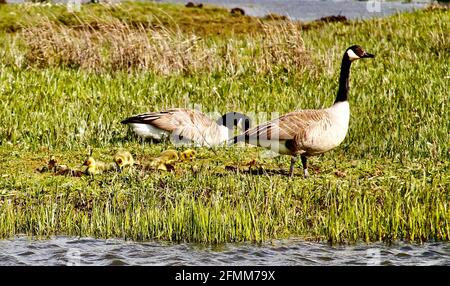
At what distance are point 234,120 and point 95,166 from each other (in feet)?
12.9

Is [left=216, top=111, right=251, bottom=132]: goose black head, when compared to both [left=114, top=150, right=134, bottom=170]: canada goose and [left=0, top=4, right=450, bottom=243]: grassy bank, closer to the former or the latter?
[left=0, top=4, right=450, bottom=243]: grassy bank

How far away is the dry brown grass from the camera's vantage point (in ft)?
74.3

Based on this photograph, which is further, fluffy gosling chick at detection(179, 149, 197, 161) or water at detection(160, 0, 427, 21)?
water at detection(160, 0, 427, 21)

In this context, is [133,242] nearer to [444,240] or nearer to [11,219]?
[11,219]

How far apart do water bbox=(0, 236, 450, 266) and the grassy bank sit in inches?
8.8

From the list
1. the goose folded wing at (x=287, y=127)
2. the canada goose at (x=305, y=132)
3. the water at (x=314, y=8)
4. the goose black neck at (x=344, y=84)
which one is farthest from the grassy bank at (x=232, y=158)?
the water at (x=314, y=8)

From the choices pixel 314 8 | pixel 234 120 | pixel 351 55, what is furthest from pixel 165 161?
pixel 314 8

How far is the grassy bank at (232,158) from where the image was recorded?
10977 mm

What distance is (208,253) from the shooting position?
33.9 ft

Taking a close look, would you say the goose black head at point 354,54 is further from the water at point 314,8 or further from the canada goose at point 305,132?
the water at point 314,8

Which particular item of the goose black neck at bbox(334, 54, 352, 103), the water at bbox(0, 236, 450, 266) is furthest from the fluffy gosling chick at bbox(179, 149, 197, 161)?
the water at bbox(0, 236, 450, 266)

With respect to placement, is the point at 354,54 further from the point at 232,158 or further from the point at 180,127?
the point at 180,127
